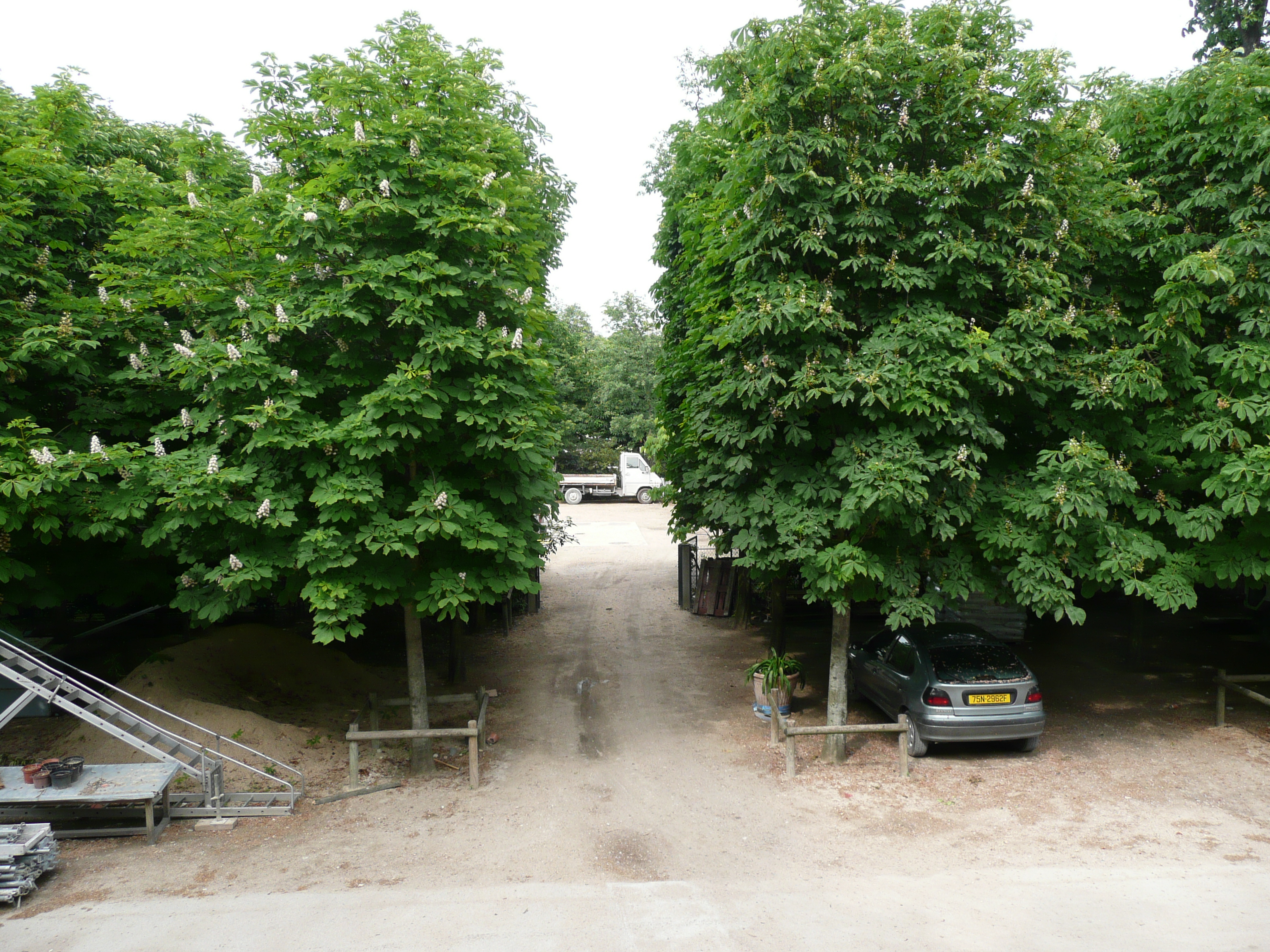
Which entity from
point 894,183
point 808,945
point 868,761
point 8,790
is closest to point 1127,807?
point 868,761

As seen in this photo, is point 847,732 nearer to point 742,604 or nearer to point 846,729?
point 846,729

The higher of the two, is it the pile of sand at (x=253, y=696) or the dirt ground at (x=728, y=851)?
the pile of sand at (x=253, y=696)

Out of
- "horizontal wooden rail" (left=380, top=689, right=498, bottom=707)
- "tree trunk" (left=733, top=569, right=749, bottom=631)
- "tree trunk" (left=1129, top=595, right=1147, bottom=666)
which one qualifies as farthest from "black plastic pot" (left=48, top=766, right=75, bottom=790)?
"tree trunk" (left=1129, top=595, right=1147, bottom=666)

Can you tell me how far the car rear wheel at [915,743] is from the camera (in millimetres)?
9898

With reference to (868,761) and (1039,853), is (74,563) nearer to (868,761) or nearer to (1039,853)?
(868,761)

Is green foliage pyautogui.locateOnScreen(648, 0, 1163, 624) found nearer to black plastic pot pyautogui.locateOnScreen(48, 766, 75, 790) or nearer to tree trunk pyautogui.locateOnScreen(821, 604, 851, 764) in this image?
tree trunk pyautogui.locateOnScreen(821, 604, 851, 764)

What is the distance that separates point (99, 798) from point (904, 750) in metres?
9.17

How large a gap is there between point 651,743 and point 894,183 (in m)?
8.23

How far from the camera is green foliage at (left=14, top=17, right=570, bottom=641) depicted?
8.26 m

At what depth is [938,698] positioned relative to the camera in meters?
9.57

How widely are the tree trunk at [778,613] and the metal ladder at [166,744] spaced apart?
894 cm

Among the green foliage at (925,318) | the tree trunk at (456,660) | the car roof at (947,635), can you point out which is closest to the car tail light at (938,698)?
the car roof at (947,635)

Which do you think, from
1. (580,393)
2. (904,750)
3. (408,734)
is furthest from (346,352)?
(580,393)

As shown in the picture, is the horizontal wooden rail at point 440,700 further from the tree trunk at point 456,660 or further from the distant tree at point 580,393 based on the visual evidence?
the distant tree at point 580,393
